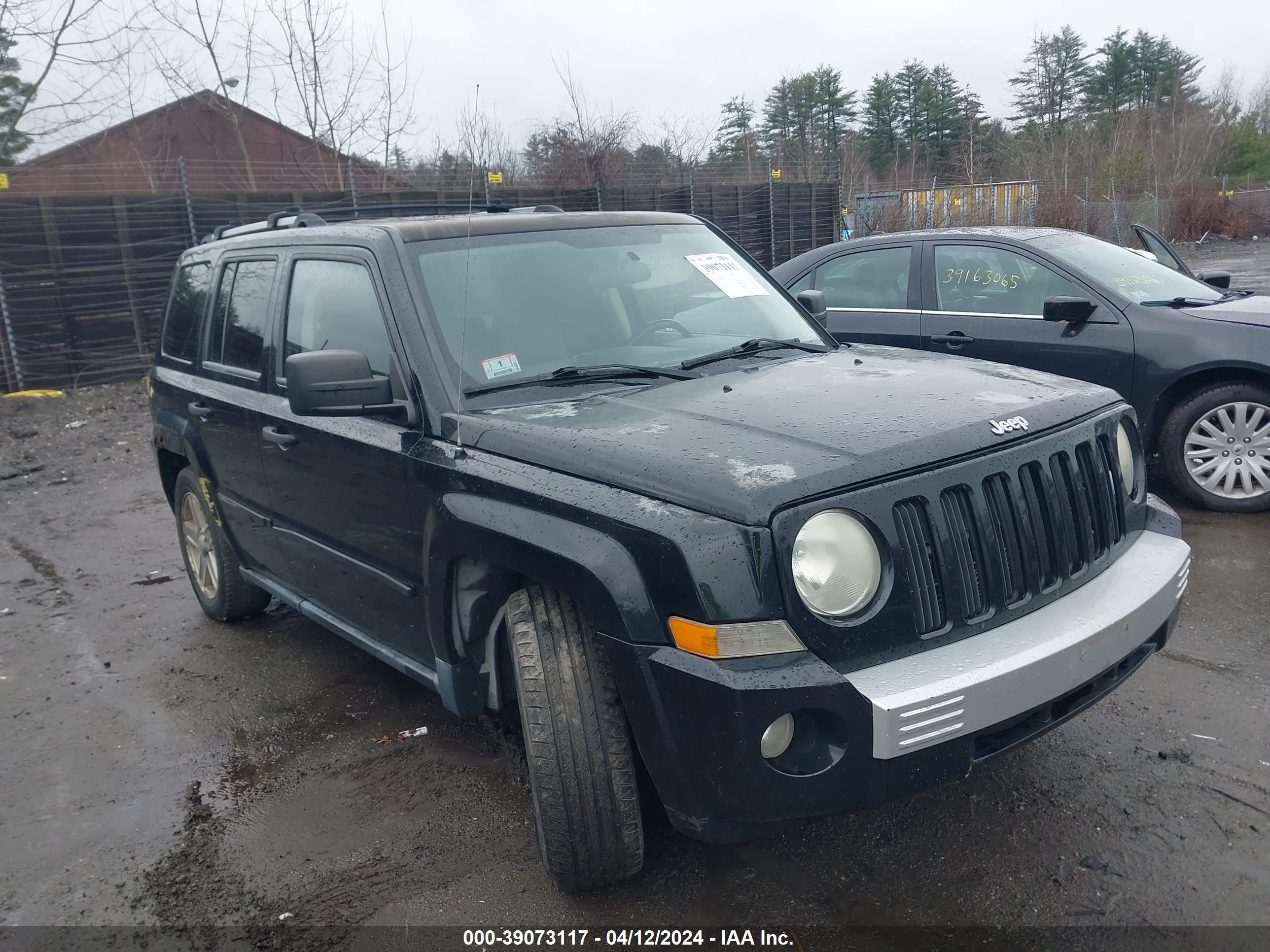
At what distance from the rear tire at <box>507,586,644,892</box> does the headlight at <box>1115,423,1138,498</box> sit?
174 cm

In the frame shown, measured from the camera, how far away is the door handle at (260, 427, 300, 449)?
150 inches

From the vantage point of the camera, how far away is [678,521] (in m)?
2.31

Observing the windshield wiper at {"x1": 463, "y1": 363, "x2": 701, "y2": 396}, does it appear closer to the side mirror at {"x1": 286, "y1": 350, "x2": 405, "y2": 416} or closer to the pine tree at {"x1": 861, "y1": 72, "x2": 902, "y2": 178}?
the side mirror at {"x1": 286, "y1": 350, "x2": 405, "y2": 416}

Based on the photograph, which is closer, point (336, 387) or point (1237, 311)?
point (336, 387)

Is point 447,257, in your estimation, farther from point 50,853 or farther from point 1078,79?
point 1078,79

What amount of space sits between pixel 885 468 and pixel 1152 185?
120 feet

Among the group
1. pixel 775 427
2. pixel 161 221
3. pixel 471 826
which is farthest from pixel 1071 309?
pixel 161 221

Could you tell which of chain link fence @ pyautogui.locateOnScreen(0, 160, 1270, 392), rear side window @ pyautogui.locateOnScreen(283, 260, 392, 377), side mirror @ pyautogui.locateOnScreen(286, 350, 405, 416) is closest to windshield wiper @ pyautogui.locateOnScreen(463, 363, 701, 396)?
side mirror @ pyautogui.locateOnScreen(286, 350, 405, 416)

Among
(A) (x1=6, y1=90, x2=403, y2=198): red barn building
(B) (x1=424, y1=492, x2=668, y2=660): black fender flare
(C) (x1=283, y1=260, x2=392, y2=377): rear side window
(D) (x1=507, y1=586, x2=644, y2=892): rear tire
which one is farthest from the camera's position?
(A) (x1=6, y1=90, x2=403, y2=198): red barn building

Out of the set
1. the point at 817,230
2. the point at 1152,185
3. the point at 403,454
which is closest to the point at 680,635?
the point at 403,454

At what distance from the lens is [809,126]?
1543 inches

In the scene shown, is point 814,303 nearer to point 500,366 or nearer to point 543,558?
point 500,366

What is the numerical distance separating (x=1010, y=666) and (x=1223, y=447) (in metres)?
4.17

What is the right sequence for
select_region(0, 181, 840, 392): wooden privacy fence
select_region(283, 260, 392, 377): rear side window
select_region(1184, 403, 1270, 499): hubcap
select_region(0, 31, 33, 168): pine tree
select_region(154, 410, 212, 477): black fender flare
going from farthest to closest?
select_region(0, 31, 33, 168): pine tree
select_region(0, 181, 840, 392): wooden privacy fence
select_region(1184, 403, 1270, 499): hubcap
select_region(154, 410, 212, 477): black fender flare
select_region(283, 260, 392, 377): rear side window
